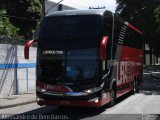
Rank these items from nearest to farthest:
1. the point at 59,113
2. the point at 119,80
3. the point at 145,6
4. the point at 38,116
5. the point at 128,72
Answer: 1. the point at 38,116
2. the point at 59,113
3. the point at 119,80
4. the point at 128,72
5. the point at 145,6

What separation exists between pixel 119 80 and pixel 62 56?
4.49 meters

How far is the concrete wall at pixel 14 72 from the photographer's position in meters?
21.4

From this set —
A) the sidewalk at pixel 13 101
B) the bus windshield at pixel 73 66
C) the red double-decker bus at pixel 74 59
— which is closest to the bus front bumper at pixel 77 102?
the red double-decker bus at pixel 74 59

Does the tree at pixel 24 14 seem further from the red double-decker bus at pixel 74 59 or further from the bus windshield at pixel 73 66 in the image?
the bus windshield at pixel 73 66

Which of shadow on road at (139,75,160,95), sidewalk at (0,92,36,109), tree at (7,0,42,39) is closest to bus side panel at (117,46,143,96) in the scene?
shadow on road at (139,75,160,95)

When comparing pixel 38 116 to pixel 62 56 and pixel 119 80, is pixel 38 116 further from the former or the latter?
pixel 119 80

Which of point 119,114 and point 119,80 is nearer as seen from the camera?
point 119,114

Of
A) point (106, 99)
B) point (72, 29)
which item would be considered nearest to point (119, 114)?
point (106, 99)

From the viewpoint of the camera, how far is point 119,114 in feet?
48.1

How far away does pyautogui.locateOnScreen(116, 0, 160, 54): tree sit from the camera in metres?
63.6

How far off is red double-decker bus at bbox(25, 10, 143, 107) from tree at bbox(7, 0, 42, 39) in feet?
70.1

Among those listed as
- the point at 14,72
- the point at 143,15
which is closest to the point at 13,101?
the point at 14,72

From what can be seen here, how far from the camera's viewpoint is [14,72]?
886 inches

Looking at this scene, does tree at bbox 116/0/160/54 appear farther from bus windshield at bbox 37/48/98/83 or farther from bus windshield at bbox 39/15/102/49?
bus windshield at bbox 37/48/98/83
